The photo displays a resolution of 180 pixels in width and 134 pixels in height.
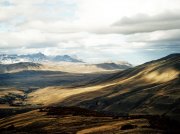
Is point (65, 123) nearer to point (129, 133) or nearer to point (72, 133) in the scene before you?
point (72, 133)

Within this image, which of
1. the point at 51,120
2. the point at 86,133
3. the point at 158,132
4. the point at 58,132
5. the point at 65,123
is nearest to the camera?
the point at 158,132

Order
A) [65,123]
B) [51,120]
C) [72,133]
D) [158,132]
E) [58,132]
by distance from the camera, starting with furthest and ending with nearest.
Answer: [51,120] → [65,123] → [58,132] → [72,133] → [158,132]

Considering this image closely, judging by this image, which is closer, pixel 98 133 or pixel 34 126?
pixel 98 133

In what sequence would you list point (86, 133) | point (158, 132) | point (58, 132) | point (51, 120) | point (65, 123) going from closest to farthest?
point (158, 132) → point (86, 133) → point (58, 132) → point (65, 123) → point (51, 120)

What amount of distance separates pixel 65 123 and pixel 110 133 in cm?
3754

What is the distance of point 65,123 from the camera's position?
110625 mm

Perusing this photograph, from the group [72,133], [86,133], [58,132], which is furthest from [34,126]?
[86,133]

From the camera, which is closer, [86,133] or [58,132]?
[86,133]

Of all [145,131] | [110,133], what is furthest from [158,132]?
[110,133]

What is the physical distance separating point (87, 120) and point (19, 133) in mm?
22372

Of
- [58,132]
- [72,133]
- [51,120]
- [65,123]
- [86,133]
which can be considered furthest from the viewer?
[51,120]

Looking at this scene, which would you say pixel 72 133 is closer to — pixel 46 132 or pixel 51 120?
pixel 46 132

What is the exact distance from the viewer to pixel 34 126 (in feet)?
384

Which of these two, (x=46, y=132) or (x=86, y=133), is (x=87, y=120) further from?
(x=86, y=133)
